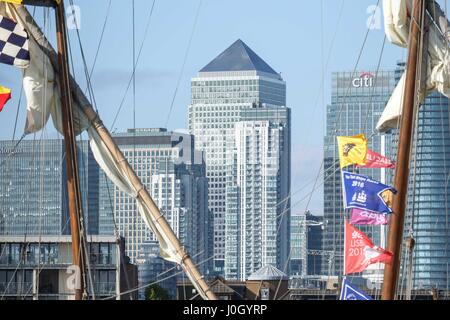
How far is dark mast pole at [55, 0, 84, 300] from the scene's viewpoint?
1471 inches

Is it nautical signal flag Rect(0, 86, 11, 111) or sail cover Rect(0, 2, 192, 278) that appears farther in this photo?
sail cover Rect(0, 2, 192, 278)

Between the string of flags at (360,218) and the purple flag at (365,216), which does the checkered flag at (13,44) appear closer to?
the string of flags at (360,218)

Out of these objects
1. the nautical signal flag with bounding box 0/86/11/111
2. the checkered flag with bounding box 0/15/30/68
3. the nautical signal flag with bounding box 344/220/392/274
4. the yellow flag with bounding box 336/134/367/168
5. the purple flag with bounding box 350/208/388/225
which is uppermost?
the checkered flag with bounding box 0/15/30/68

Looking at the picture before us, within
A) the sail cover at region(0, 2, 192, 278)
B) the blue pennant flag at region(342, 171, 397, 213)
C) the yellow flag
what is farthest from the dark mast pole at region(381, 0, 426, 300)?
the sail cover at region(0, 2, 192, 278)

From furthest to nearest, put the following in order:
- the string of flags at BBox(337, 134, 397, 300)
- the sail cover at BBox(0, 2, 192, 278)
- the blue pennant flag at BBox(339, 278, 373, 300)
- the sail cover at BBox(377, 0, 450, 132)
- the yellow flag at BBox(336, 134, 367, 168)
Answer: the yellow flag at BBox(336, 134, 367, 168) → the sail cover at BBox(0, 2, 192, 278) → the sail cover at BBox(377, 0, 450, 132) → the string of flags at BBox(337, 134, 397, 300) → the blue pennant flag at BBox(339, 278, 373, 300)

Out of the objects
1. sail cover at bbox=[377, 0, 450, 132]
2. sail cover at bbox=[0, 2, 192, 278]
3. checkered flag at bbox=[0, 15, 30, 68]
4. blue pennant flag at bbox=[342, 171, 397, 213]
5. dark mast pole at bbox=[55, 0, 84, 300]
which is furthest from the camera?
sail cover at bbox=[0, 2, 192, 278]

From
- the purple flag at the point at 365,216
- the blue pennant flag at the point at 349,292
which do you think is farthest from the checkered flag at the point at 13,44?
the blue pennant flag at the point at 349,292

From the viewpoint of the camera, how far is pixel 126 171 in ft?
128

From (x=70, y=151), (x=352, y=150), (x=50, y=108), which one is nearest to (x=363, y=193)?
(x=352, y=150)

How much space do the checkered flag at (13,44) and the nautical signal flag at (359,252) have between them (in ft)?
30.1

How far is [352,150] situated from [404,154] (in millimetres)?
5350

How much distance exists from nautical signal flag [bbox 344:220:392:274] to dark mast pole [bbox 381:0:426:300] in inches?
19.2

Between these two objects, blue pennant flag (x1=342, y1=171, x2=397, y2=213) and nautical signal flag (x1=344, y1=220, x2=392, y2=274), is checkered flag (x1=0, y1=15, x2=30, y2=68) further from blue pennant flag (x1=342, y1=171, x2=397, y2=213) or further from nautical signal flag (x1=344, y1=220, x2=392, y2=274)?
nautical signal flag (x1=344, y1=220, x2=392, y2=274)
